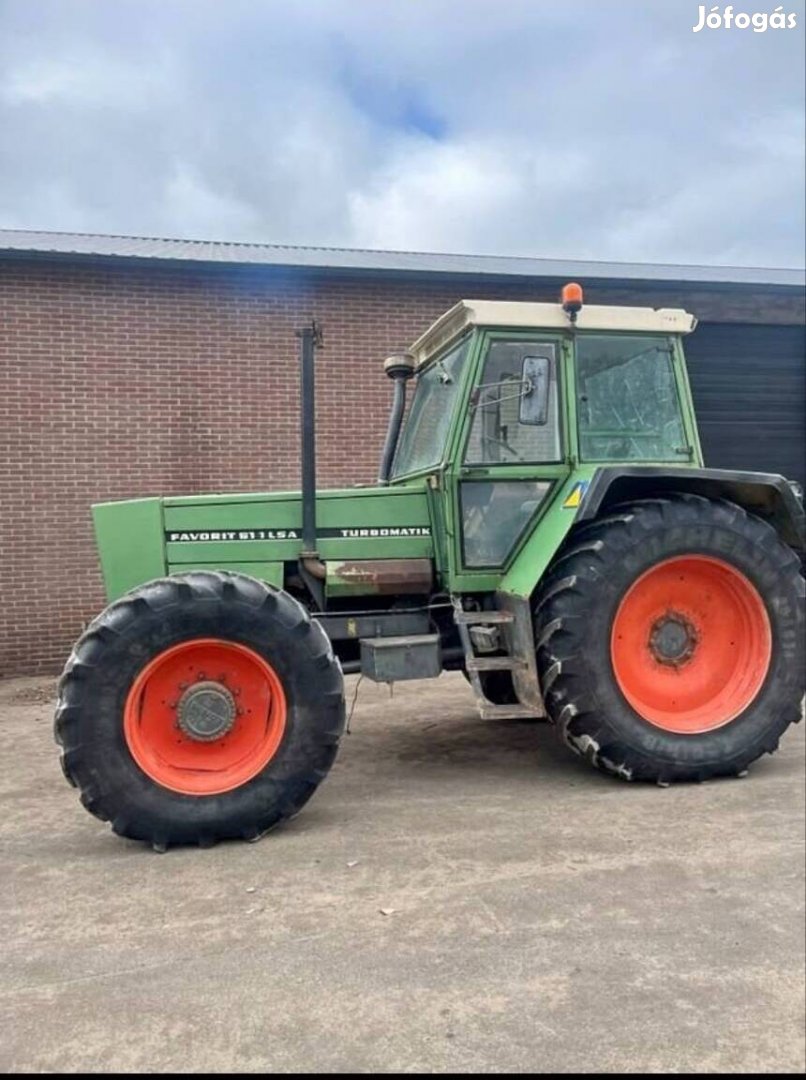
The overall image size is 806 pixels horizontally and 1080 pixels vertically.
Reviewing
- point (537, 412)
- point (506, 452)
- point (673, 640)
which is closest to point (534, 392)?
point (537, 412)

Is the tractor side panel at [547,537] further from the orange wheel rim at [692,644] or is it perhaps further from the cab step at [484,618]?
the orange wheel rim at [692,644]

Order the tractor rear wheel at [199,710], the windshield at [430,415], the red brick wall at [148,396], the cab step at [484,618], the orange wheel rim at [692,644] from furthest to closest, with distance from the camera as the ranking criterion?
the red brick wall at [148,396]
the windshield at [430,415]
the orange wheel rim at [692,644]
the cab step at [484,618]
the tractor rear wheel at [199,710]

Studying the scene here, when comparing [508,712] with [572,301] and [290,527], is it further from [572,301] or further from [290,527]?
[572,301]

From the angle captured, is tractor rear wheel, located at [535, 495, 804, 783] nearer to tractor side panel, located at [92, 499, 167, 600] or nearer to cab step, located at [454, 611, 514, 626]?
cab step, located at [454, 611, 514, 626]

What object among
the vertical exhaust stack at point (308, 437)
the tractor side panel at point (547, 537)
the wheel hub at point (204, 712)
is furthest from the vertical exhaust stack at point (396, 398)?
the wheel hub at point (204, 712)

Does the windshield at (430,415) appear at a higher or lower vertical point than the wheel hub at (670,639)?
higher

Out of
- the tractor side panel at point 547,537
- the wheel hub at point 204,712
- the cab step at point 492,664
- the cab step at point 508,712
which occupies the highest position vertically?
the tractor side panel at point 547,537

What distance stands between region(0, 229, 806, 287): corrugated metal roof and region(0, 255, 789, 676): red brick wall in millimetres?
195

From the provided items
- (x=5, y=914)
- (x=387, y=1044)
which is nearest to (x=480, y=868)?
(x=387, y=1044)

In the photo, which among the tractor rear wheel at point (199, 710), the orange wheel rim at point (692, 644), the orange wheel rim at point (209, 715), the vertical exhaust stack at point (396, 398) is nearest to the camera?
the tractor rear wheel at point (199, 710)

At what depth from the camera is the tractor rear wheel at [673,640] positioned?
14.0ft

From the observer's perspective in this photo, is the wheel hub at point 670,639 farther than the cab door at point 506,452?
Yes

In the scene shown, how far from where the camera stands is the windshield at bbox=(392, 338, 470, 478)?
15.3ft

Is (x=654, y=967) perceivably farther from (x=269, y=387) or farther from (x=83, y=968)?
(x=269, y=387)
